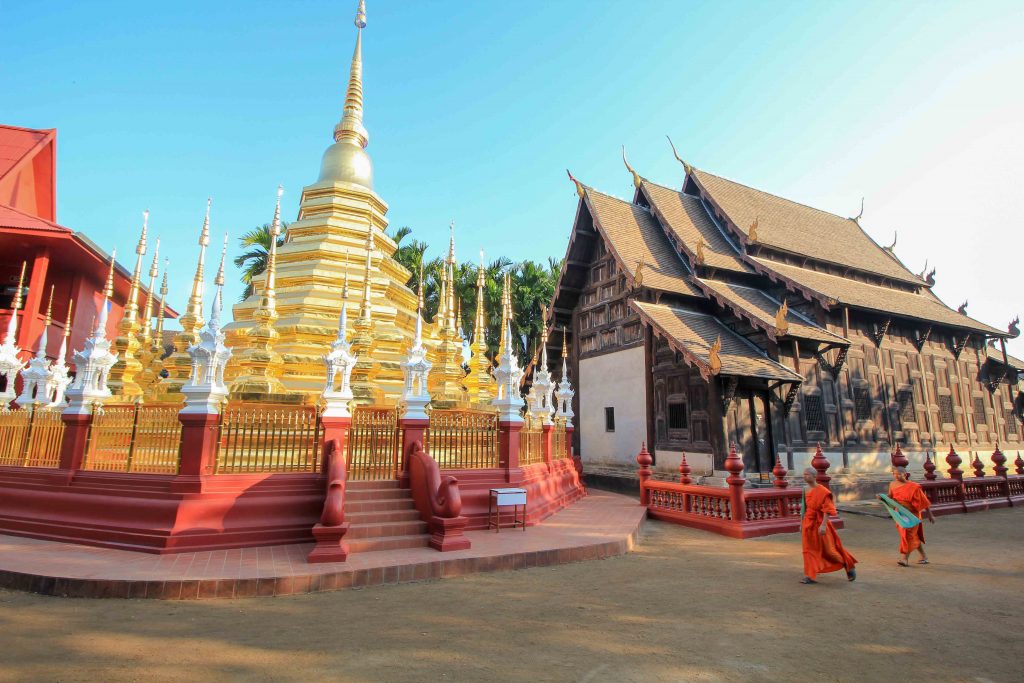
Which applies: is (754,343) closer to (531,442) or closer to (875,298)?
(875,298)

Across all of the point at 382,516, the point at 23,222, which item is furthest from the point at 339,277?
the point at 23,222

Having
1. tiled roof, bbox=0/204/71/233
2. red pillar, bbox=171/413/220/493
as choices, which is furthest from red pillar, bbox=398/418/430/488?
tiled roof, bbox=0/204/71/233

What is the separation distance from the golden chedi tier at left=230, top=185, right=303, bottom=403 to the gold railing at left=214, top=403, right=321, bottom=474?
1.33 meters

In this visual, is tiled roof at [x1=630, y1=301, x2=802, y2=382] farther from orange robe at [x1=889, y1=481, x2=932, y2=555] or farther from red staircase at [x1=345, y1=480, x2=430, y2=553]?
red staircase at [x1=345, y1=480, x2=430, y2=553]

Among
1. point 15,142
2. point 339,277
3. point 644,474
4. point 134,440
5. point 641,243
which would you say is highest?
point 15,142

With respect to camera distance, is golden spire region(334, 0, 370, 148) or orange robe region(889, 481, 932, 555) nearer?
orange robe region(889, 481, 932, 555)

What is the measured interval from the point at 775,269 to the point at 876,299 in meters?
3.71

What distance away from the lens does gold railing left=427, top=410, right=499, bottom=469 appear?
8.62 m

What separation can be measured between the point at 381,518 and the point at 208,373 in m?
2.96

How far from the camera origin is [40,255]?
603 inches

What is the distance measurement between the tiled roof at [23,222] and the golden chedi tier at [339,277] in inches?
285

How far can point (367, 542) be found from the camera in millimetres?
6855

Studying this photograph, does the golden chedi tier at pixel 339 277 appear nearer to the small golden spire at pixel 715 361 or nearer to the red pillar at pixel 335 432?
the red pillar at pixel 335 432

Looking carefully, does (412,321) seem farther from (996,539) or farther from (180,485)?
(996,539)
